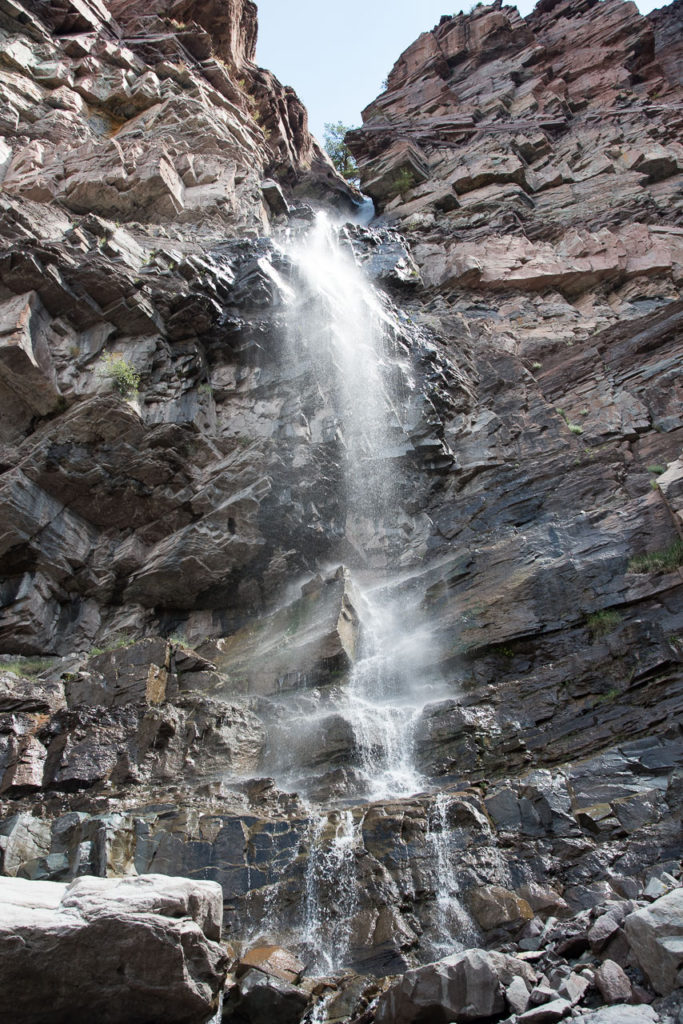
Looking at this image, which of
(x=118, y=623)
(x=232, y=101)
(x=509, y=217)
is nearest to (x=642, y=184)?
(x=509, y=217)

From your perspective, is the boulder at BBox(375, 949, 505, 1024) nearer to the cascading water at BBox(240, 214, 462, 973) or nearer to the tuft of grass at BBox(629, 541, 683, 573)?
the cascading water at BBox(240, 214, 462, 973)

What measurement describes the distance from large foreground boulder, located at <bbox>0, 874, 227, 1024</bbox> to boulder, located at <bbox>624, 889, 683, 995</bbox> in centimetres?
325

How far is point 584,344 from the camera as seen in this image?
745 inches

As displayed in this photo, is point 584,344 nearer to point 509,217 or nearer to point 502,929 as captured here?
point 509,217

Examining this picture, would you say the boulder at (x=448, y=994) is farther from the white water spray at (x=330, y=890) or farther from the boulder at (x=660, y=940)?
the white water spray at (x=330, y=890)

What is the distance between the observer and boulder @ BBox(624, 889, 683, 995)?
425 cm

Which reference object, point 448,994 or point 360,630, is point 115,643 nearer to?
point 360,630

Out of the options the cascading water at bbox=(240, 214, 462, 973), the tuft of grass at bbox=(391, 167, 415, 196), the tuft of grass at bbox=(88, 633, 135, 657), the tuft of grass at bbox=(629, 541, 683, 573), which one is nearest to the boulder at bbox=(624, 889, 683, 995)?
the cascading water at bbox=(240, 214, 462, 973)

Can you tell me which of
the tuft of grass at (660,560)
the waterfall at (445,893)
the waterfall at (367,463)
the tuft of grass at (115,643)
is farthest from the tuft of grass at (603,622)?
the tuft of grass at (115,643)

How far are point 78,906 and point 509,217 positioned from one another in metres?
28.6

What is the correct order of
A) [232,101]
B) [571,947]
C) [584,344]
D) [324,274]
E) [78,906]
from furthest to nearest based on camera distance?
[232,101] < [324,274] < [584,344] < [571,947] < [78,906]

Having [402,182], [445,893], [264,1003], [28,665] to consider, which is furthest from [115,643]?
[402,182]

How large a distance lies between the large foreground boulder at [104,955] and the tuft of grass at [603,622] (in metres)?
7.95

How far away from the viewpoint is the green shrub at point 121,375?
640 inches
